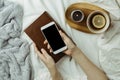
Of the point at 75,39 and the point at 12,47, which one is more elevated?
the point at 12,47

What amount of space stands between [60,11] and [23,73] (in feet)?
1.11

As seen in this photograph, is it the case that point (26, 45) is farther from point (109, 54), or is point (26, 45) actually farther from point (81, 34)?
point (109, 54)

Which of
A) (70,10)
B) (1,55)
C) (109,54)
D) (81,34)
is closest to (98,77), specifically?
(109,54)

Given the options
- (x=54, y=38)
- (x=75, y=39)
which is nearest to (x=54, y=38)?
(x=54, y=38)

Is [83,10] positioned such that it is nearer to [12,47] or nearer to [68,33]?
[68,33]

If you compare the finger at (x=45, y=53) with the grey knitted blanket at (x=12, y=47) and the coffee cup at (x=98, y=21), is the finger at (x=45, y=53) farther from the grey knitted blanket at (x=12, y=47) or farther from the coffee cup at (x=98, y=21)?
the coffee cup at (x=98, y=21)

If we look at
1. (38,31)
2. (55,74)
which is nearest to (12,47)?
(38,31)

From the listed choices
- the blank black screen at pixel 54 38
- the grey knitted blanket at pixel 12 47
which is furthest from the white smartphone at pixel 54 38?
the grey knitted blanket at pixel 12 47

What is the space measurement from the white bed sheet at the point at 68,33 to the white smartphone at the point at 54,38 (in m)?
0.06

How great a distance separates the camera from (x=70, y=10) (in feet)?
4.02

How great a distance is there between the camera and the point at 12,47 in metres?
1.22

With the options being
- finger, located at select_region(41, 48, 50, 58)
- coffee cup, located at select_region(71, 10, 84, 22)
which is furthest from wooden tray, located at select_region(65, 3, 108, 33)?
finger, located at select_region(41, 48, 50, 58)

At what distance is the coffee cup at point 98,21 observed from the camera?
1136 mm

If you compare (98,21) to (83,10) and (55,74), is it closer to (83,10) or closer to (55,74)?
(83,10)
